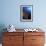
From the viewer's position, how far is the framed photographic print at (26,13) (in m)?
4.38

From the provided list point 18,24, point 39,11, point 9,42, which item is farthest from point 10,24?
point 39,11

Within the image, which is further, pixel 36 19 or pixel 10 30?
pixel 36 19

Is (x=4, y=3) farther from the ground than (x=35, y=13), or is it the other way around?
(x=4, y=3)

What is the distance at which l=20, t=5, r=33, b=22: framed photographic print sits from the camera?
438 centimetres

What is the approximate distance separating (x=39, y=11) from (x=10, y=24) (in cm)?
106

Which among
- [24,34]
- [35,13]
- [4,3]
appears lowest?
[24,34]

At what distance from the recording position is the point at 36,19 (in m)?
4.42

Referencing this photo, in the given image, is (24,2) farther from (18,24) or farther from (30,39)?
(30,39)

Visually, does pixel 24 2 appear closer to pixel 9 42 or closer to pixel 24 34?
pixel 24 34

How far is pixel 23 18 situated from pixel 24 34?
0.71 meters

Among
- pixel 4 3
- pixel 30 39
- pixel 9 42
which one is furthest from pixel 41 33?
pixel 4 3

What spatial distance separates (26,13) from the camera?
14.4 feet

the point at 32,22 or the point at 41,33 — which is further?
the point at 32,22

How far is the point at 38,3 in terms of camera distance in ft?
14.4
